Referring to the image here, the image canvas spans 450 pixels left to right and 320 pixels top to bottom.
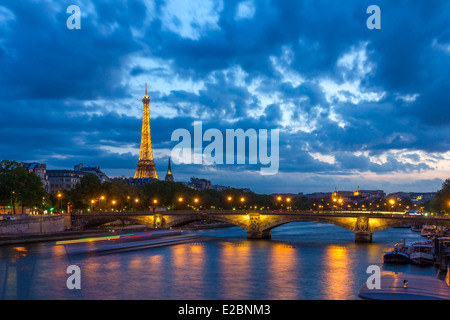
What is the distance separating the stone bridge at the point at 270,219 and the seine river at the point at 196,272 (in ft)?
20.9

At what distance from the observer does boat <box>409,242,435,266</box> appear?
3916 centimetres

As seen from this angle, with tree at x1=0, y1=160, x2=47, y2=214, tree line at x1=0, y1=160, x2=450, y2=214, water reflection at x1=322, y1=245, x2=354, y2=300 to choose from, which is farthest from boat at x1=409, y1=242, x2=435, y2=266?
tree at x1=0, y1=160, x2=47, y2=214

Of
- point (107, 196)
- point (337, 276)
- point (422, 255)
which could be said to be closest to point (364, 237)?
point (422, 255)

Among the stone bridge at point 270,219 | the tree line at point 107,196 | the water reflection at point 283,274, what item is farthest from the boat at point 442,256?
the tree line at point 107,196

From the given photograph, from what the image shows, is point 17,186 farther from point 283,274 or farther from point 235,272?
point 283,274

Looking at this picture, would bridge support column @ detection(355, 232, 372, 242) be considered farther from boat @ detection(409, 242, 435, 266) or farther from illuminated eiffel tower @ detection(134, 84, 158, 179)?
illuminated eiffel tower @ detection(134, 84, 158, 179)

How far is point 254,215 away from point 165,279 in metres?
35.1

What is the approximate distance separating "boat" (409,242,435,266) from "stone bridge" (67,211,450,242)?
11.3 meters

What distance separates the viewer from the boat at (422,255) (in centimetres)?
3916

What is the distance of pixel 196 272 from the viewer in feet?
118

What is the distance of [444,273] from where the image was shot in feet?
114

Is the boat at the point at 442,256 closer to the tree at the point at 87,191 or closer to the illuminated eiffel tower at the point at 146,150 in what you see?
the tree at the point at 87,191
